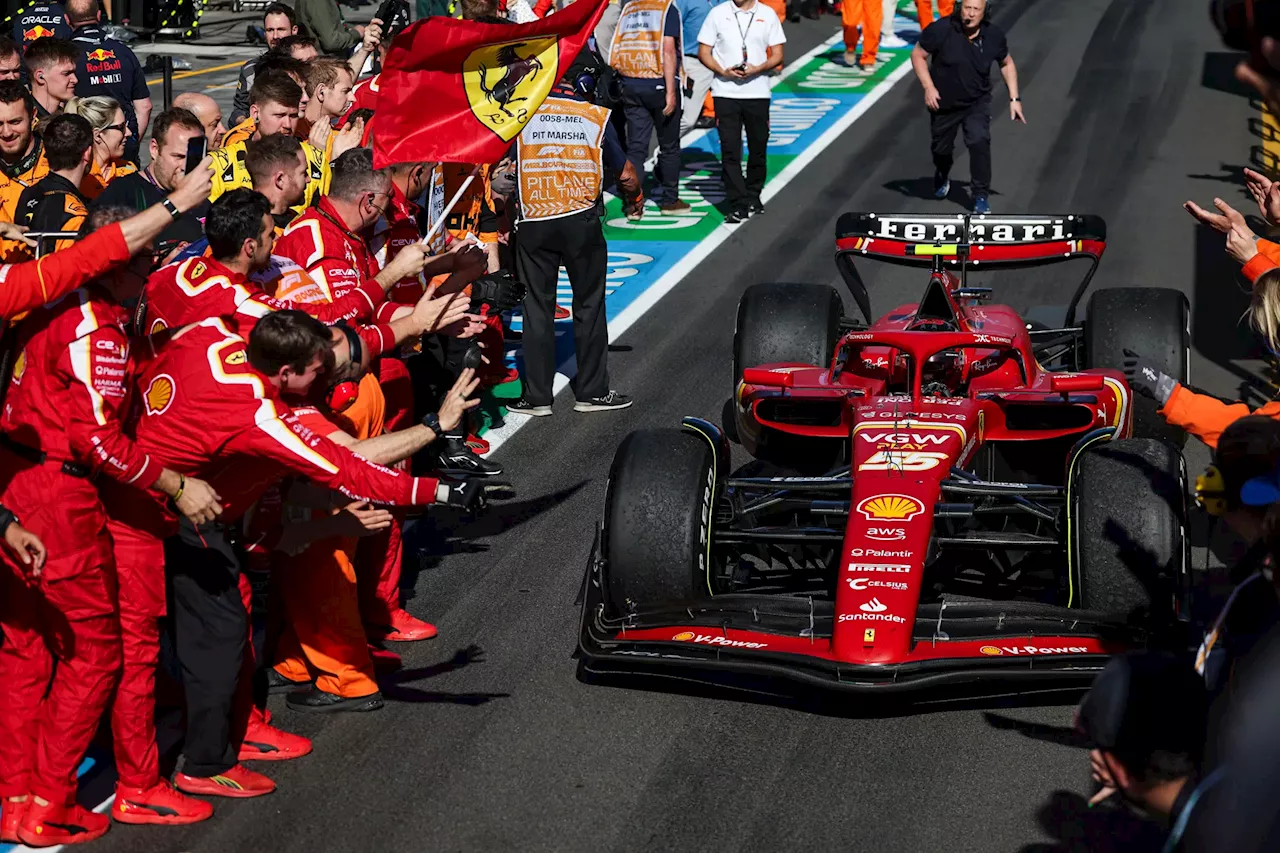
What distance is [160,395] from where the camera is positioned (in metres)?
5.82

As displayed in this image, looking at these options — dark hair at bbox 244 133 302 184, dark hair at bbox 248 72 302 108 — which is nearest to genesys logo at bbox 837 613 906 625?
dark hair at bbox 244 133 302 184

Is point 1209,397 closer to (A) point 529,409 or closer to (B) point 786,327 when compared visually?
(B) point 786,327

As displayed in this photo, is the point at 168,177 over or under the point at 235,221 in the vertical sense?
under

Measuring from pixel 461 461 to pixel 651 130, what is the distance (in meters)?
6.75

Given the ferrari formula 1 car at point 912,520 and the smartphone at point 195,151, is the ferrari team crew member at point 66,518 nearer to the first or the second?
the smartphone at point 195,151

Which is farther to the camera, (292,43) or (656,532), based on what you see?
(292,43)

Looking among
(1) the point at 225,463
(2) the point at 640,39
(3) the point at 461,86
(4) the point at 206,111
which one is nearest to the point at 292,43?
(4) the point at 206,111

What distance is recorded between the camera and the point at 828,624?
6430 mm

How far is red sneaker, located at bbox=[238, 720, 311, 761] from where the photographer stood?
6312mm

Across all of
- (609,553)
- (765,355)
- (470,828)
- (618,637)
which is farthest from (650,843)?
(765,355)

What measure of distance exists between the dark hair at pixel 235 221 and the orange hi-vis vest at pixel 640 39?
9087 mm

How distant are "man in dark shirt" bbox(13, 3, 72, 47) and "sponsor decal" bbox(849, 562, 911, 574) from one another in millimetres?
9352

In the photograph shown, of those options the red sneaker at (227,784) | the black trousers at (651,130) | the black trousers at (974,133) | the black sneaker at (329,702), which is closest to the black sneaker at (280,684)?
the black sneaker at (329,702)

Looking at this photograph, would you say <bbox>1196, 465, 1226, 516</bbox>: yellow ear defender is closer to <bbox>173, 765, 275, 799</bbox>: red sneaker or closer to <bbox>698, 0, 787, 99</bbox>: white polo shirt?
<bbox>173, 765, 275, 799</bbox>: red sneaker
